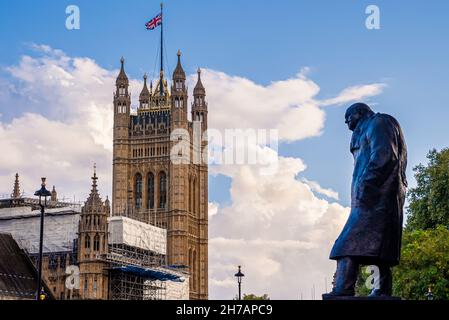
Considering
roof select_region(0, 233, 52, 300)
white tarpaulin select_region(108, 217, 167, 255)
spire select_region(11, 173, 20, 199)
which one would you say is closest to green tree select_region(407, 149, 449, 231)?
roof select_region(0, 233, 52, 300)

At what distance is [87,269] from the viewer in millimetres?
84375

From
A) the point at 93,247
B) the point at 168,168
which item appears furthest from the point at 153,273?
the point at 168,168

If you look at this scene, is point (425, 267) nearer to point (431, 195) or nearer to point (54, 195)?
point (431, 195)

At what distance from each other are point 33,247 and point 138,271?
1072 centimetres

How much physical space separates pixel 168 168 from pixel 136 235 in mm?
29778

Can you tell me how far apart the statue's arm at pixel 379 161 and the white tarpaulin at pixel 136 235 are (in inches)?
3366

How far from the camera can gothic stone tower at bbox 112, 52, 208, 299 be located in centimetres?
13162

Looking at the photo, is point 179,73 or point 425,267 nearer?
point 425,267

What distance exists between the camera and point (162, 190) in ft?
443

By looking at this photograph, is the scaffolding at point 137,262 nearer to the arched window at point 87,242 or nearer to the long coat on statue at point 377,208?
the arched window at point 87,242

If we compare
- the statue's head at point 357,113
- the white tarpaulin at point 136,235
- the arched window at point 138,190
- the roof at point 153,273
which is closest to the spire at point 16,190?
the white tarpaulin at point 136,235

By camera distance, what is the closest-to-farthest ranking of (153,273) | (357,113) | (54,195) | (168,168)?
(357,113)
(153,273)
(54,195)
(168,168)
